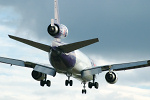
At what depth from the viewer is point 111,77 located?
42500 mm

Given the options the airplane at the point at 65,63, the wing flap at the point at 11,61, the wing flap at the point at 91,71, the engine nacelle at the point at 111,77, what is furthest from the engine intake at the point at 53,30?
the engine nacelle at the point at 111,77

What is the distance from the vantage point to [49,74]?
4119cm

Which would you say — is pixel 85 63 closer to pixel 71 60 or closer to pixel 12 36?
pixel 71 60

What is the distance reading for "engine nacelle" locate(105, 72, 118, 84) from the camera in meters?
42.6

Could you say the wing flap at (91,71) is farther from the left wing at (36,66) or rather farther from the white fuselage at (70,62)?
the left wing at (36,66)

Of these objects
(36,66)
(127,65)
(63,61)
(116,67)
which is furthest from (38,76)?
(127,65)

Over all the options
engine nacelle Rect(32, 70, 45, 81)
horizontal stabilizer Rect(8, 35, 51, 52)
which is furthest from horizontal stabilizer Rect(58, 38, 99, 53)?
engine nacelle Rect(32, 70, 45, 81)

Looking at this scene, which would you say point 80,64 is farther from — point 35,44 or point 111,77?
point 35,44

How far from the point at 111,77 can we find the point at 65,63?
670cm

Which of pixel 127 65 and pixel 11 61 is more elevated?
pixel 11 61

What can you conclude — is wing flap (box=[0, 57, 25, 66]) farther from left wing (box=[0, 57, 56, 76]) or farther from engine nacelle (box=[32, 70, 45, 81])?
engine nacelle (box=[32, 70, 45, 81])

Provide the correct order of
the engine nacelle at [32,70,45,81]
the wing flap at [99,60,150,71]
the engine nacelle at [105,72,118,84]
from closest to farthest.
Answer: the wing flap at [99,60,150,71]
the engine nacelle at [105,72,118,84]
the engine nacelle at [32,70,45,81]

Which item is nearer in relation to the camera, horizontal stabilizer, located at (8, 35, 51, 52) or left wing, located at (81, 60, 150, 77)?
horizontal stabilizer, located at (8, 35, 51, 52)

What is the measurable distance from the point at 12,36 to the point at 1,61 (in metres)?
7.95
